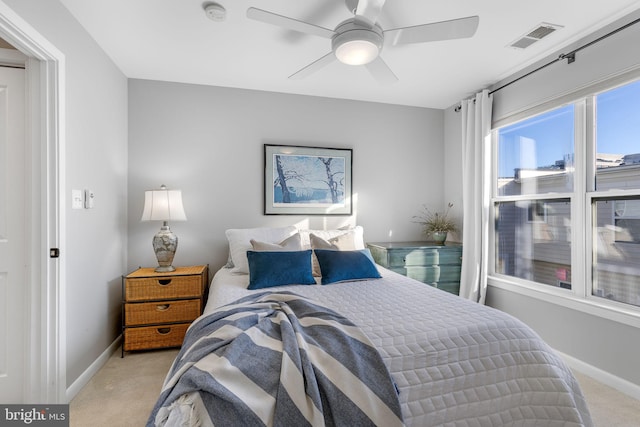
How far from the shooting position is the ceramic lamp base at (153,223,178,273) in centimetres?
280

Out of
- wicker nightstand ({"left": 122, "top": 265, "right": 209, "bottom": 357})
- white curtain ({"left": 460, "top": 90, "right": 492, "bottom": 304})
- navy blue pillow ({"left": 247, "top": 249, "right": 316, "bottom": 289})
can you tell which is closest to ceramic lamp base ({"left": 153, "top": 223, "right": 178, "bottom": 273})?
wicker nightstand ({"left": 122, "top": 265, "right": 209, "bottom": 357})

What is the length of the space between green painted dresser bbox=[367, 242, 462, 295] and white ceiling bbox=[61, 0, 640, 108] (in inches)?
67.9

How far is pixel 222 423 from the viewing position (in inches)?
38.9

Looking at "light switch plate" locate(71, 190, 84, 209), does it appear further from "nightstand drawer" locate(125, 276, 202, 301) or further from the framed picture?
the framed picture

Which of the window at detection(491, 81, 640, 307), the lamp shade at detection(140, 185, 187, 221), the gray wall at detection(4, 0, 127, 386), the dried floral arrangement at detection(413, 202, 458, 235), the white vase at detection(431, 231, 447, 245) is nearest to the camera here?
the gray wall at detection(4, 0, 127, 386)

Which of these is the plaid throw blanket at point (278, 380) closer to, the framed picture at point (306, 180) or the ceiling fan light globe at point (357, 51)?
the ceiling fan light globe at point (357, 51)

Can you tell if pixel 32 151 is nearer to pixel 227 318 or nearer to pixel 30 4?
pixel 30 4

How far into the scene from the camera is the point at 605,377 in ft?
7.31

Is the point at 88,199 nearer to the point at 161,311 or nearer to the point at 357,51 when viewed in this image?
the point at 161,311

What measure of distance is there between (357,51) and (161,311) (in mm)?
2551

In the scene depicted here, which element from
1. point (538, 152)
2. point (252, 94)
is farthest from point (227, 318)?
point (538, 152)

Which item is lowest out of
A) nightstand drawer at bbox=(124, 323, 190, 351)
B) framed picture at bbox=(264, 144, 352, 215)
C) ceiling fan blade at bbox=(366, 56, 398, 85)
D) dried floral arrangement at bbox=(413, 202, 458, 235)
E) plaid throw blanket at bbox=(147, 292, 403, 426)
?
nightstand drawer at bbox=(124, 323, 190, 351)

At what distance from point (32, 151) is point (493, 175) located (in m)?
3.83

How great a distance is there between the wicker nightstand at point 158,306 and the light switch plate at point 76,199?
30.1 inches
